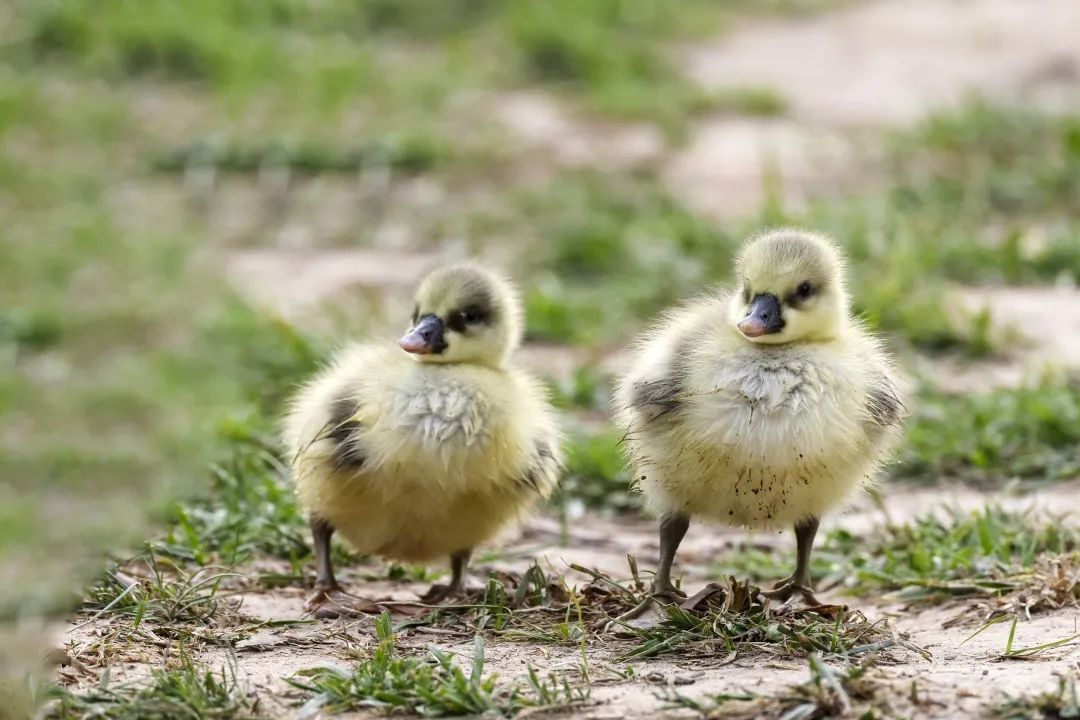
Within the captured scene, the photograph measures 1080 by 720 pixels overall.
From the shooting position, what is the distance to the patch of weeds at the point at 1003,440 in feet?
22.7

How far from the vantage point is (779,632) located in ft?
15.4

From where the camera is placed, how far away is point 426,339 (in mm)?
5438

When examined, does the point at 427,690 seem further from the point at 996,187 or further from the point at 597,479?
the point at 996,187

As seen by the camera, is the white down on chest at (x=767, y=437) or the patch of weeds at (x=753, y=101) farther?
the patch of weeds at (x=753, y=101)

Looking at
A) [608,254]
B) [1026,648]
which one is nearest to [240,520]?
[1026,648]

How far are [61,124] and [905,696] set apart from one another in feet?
32.6

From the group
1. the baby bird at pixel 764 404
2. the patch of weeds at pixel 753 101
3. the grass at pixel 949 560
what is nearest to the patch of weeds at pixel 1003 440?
the grass at pixel 949 560

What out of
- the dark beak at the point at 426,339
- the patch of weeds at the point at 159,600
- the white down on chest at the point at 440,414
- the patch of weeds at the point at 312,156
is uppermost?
the patch of weeds at the point at 312,156

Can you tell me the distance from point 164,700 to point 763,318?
200 cm

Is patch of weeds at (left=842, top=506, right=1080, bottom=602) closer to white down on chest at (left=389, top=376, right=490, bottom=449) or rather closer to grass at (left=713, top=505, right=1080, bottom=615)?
grass at (left=713, top=505, right=1080, bottom=615)

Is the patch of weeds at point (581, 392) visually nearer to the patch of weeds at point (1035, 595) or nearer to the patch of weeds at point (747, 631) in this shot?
the patch of weeds at point (1035, 595)

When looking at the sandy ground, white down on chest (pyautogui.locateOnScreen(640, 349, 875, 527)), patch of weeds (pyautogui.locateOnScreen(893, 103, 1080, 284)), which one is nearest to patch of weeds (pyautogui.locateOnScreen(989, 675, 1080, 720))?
the sandy ground

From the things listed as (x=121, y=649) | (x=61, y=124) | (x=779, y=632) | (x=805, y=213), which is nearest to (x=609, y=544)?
(x=779, y=632)

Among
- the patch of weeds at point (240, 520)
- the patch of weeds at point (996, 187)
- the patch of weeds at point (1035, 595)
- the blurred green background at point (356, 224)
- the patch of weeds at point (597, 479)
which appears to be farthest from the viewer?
the patch of weeds at point (996, 187)
